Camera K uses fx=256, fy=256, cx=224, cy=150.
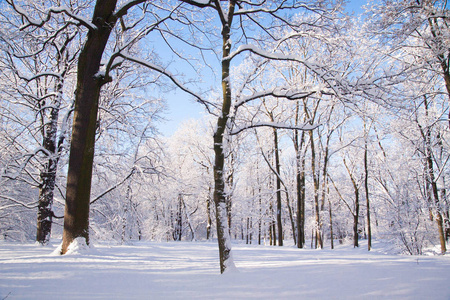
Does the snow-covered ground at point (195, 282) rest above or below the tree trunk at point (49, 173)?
below

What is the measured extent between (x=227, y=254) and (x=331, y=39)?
4.63 meters

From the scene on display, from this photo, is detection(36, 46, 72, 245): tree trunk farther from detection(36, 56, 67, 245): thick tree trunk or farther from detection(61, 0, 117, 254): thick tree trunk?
detection(61, 0, 117, 254): thick tree trunk

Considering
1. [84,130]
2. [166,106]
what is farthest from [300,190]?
[84,130]

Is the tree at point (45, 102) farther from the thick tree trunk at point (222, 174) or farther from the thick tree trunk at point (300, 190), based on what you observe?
the thick tree trunk at point (300, 190)

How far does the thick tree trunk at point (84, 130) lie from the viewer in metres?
4.87

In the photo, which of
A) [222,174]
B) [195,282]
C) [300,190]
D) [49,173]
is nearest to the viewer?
[195,282]

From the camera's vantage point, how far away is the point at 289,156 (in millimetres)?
27203

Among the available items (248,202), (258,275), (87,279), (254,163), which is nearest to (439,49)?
(258,275)

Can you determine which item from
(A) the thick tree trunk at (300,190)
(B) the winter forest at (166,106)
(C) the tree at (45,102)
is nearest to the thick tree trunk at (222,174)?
(B) the winter forest at (166,106)

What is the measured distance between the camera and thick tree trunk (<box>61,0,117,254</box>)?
4.87 meters

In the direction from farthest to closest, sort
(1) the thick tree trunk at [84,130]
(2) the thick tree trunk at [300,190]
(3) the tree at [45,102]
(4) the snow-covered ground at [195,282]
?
1. (2) the thick tree trunk at [300,190]
2. (3) the tree at [45,102]
3. (1) the thick tree trunk at [84,130]
4. (4) the snow-covered ground at [195,282]

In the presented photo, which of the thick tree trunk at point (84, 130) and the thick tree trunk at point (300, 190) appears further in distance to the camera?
the thick tree trunk at point (300, 190)

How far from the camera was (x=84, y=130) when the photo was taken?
16.8ft

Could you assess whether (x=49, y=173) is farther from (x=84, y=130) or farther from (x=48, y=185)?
(x=84, y=130)
